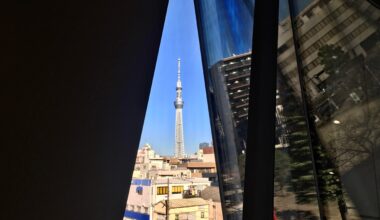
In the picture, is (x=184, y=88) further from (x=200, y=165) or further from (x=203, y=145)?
(x=200, y=165)

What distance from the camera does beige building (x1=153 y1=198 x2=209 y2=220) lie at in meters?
3.51

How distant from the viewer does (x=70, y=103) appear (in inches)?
69.0

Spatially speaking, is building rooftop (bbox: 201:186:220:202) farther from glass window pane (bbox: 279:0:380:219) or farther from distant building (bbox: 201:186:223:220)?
glass window pane (bbox: 279:0:380:219)

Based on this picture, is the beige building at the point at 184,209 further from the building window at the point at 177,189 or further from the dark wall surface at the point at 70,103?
the dark wall surface at the point at 70,103

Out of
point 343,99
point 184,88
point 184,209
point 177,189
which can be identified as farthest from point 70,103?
point 184,88

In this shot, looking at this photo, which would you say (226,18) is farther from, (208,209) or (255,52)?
(208,209)

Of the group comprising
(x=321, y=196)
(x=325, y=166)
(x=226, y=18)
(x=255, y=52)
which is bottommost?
(x=321, y=196)

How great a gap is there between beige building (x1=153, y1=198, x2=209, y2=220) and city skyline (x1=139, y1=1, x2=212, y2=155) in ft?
2.09

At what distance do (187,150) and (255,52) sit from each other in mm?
2360

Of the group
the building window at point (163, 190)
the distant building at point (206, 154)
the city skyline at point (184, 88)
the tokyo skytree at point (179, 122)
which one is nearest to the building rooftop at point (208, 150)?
the distant building at point (206, 154)

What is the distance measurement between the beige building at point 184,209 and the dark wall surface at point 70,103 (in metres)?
1.26

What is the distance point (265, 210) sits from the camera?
1688mm

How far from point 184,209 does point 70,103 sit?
94.3 inches

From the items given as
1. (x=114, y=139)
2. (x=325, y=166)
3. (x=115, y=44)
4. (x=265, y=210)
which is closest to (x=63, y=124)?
(x=114, y=139)
